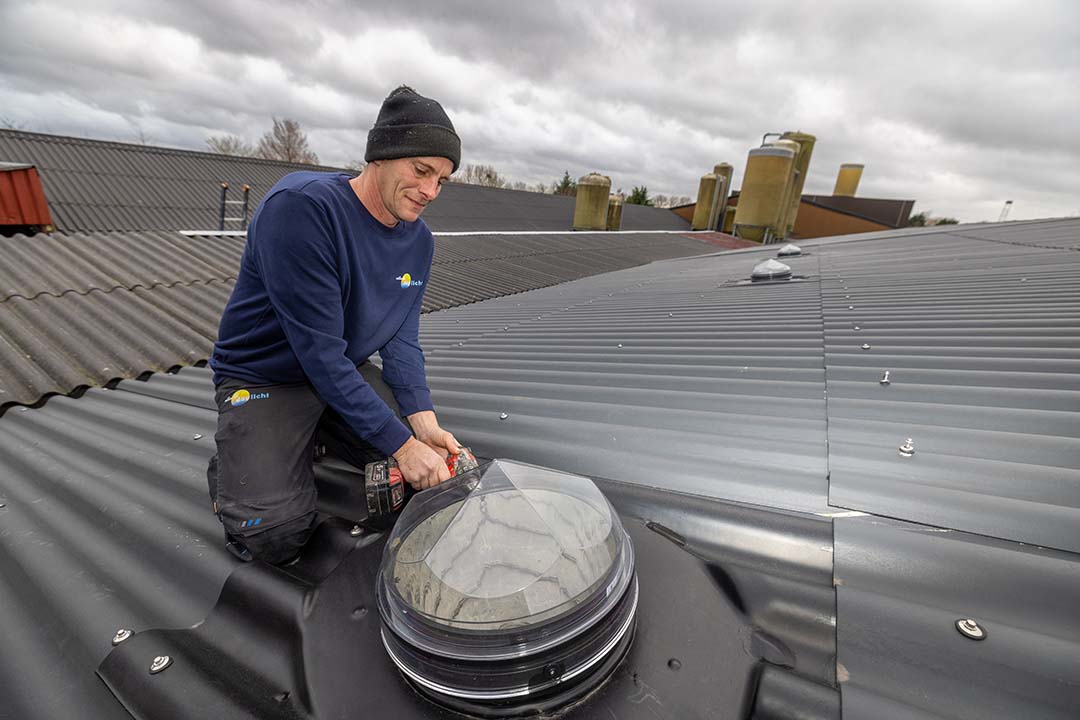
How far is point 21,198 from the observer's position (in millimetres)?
7016

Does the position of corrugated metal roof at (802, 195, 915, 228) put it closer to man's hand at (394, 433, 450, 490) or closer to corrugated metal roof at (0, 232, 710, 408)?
corrugated metal roof at (0, 232, 710, 408)

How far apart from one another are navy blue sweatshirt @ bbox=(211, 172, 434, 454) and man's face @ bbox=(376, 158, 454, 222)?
148mm

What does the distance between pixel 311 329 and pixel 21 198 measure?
8.88m

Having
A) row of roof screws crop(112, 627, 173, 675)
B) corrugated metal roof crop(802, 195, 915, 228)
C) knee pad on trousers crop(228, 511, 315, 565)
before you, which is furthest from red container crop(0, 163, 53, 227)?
corrugated metal roof crop(802, 195, 915, 228)

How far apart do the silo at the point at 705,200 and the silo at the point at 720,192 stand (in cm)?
16

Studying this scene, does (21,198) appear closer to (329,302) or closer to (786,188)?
(329,302)

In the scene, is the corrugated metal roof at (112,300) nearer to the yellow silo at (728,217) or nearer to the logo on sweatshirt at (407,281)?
the logo on sweatshirt at (407,281)

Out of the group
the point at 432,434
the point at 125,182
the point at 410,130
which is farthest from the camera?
the point at 125,182

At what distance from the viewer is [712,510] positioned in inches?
54.7

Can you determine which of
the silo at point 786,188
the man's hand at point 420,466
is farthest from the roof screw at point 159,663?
the silo at point 786,188

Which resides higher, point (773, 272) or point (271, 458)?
point (773, 272)

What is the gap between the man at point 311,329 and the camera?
1608mm

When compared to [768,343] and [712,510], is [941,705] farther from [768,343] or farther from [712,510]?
[768,343]

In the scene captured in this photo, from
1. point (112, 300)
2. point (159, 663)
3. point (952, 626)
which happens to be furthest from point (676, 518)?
point (112, 300)
